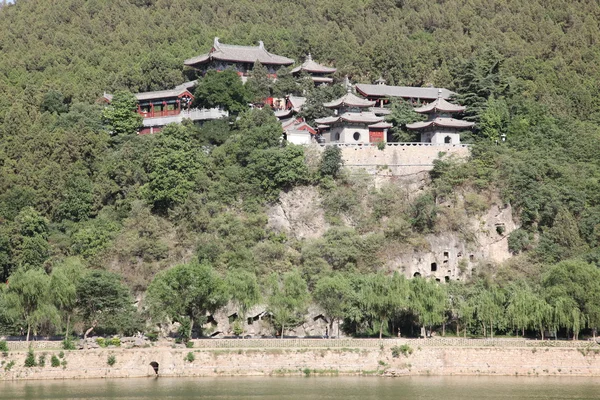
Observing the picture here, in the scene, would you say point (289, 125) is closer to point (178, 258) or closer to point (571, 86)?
point (178, 258)

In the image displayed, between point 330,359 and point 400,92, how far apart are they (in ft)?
102

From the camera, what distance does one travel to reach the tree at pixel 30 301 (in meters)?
53.7

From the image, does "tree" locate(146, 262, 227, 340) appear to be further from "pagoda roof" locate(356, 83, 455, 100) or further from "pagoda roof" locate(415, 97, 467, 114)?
"pagoda roof" locate(356, 83, 455, 100)

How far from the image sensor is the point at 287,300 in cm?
5597

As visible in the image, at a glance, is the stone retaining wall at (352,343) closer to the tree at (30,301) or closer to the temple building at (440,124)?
the tree at (30,301)

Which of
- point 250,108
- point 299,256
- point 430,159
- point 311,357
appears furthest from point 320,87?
point 311,357

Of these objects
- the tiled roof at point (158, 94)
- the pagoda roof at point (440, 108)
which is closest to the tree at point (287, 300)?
the pagoda roof at point (440, 108)

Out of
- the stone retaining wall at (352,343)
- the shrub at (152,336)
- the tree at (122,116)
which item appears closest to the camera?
the stone retaining wall at (352,343)

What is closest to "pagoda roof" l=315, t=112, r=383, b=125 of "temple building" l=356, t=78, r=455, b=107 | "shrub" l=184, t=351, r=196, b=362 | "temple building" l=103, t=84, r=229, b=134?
"temple building" l=356, t=78, r=455, b=107

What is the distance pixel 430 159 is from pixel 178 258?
56.7ft

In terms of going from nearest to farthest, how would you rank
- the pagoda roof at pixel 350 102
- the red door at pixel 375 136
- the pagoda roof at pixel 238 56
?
1. the red door at pixel 375 136
2. the pagoda roof at pixel 350 102
3. the pagoda roof at pixel 238 56

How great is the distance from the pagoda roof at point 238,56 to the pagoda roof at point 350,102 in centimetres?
1138

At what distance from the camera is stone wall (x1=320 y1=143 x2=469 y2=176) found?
67.8 meters

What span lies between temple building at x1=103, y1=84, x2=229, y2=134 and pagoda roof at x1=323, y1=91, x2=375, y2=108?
32.4 ft
